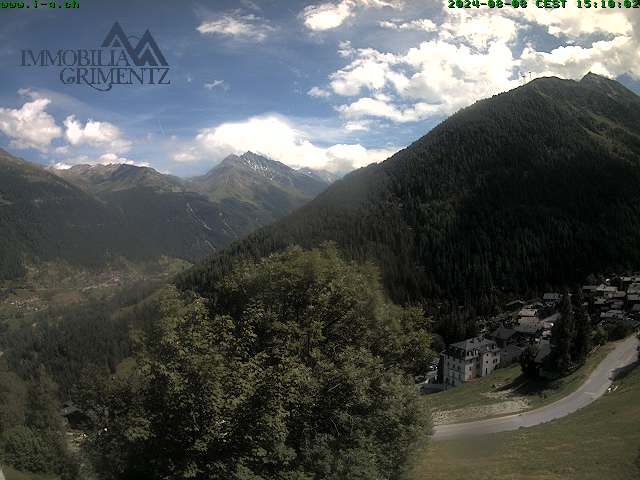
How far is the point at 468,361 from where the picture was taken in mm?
106000

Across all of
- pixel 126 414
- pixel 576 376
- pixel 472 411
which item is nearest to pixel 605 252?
pixel 576 376

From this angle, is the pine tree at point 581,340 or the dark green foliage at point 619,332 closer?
the pine tree at point 581,340

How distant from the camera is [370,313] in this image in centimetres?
2275

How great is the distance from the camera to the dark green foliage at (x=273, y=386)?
15203 millimetres

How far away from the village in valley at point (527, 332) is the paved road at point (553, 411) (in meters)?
9.25

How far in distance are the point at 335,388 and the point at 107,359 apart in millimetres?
193272

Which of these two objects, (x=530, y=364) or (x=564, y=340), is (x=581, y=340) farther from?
(x=530, y=364)

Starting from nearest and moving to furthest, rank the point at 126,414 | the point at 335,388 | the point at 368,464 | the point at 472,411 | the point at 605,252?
1. the point at 126,414
2. the point at 368,464
3. the point at 335,388
4. the point at 472,411
5. the point at 605,252

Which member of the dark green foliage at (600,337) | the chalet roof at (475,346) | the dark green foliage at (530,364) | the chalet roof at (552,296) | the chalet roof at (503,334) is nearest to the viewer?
the dark green foliage at (530,364)

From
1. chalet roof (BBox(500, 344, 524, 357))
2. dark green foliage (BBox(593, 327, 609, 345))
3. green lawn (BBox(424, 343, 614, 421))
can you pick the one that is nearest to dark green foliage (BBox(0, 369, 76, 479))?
green lawn (BBox(424, 343, 614, 421))

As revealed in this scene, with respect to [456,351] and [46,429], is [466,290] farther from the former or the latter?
[46,429]

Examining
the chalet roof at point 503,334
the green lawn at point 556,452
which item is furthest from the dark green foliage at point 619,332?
the green lawn at point 556,452

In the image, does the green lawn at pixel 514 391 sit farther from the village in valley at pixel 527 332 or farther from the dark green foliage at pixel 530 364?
the village in valley at pixel 527 332

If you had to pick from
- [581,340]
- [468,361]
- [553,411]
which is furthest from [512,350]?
[553,411]
